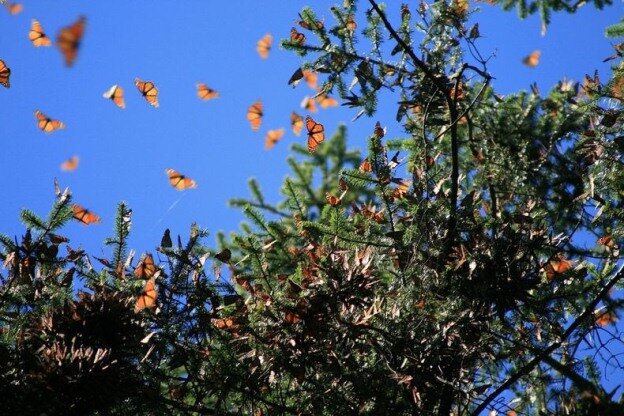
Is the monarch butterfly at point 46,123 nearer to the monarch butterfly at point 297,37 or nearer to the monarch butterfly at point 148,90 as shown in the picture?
the monarch butterfly at point 148,90

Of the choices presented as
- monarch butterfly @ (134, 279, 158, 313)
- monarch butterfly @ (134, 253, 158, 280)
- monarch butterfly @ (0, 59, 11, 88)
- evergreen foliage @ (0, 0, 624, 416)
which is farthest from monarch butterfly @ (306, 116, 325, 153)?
monarch butterfly @ (0, 59, 11, 88)

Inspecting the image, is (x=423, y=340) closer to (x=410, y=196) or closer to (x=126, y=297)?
(x=410, y=196)

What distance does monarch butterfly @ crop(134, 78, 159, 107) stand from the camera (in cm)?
620

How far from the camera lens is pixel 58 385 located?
2.43m

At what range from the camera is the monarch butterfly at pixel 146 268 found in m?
3.06

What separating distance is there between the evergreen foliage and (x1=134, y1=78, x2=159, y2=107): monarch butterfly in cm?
299

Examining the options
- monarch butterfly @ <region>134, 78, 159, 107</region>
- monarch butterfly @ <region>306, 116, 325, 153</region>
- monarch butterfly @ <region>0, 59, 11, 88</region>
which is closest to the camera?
monarch butterfly @ <region>0, 59, 11, 88</region>

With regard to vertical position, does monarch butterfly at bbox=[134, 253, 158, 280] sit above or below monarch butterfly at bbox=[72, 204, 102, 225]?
below

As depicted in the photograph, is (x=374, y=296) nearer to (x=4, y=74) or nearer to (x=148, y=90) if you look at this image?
(x=4, y=74)

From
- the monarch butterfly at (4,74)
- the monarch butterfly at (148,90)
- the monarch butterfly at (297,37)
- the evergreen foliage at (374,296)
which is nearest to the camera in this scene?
the evergreen foliage at (374,296)

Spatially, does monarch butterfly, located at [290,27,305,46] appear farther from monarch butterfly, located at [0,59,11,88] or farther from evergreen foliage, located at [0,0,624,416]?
monarch butterfly, located at [0,59,11,88]

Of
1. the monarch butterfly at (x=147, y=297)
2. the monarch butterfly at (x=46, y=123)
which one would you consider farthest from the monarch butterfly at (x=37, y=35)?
the monarch butterfly at (x=147, y=297)

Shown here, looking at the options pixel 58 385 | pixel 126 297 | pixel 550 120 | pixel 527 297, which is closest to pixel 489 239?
pixel 527 297

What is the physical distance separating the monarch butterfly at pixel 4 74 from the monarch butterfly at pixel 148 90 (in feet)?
7.49
